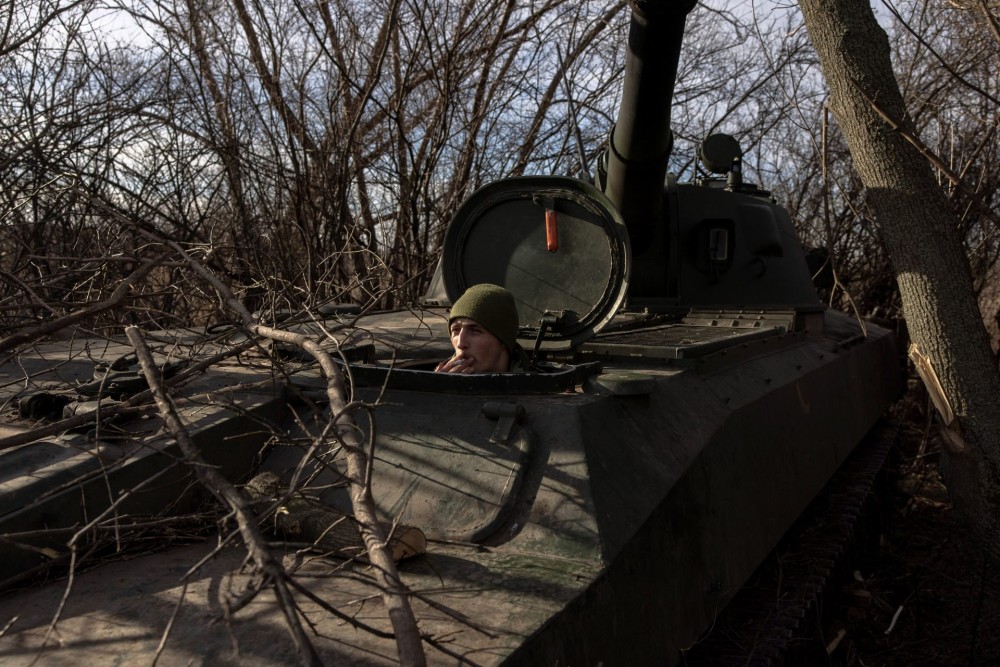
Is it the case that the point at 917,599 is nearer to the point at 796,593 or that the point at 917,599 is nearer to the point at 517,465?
the point at 796,593

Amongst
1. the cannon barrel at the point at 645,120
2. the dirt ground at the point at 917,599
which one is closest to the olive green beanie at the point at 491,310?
the cannon barrel at the point at 645,120

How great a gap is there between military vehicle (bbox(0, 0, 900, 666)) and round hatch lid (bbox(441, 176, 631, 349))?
A: 0.03 feet

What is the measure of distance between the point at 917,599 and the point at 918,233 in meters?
1.90

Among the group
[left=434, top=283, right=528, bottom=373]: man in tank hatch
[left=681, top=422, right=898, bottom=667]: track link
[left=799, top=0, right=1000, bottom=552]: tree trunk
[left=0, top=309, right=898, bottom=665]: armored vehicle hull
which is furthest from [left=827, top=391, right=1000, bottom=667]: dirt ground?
[left=434, top=283, right=528, bottom=373]: man in tank hatch

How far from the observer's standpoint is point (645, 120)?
4434mm

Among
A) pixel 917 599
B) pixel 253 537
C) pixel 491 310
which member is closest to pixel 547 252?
pixel 491 310

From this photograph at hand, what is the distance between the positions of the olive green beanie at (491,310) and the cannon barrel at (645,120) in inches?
55.8

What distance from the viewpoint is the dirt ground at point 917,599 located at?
A: 14.3 feet

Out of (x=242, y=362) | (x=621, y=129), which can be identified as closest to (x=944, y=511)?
(x=621, y=129)

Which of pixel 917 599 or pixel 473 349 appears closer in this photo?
pixel 473 349

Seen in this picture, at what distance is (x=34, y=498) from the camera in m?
2.61

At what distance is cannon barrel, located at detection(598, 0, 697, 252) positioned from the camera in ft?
13.1

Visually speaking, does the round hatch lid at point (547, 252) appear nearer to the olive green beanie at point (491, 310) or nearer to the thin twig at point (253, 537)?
the olive green beanie at point (491, 310)

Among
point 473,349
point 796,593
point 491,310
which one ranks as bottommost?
point 796,593
